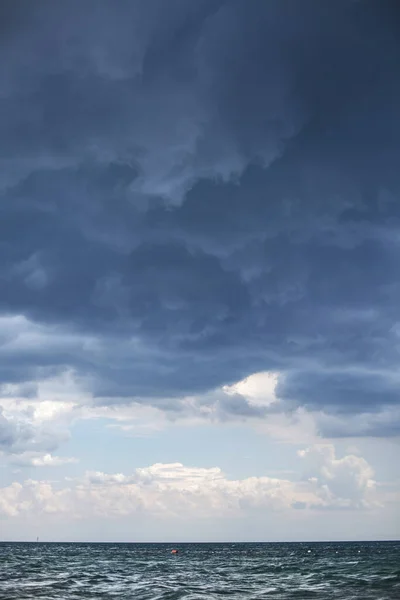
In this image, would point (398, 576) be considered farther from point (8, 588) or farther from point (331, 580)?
point (8, 588)

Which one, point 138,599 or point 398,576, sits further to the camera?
point 398,576

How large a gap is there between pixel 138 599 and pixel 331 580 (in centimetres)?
2710

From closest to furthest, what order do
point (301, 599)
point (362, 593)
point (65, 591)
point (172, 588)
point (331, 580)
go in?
point (301, 599) → point (362, 593) → point (65, 591) → point (172, 588) → point (331, 580)

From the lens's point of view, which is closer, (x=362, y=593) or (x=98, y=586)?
(x=362, y=593)

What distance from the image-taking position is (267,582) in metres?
75.4

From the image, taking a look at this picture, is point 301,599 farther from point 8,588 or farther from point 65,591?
point 8,588

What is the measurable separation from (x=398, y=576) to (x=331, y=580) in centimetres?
909

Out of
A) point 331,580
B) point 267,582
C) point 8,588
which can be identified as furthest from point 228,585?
point 8,588

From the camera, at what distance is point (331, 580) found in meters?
74.8

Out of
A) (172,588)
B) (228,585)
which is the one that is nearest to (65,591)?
(172,588)

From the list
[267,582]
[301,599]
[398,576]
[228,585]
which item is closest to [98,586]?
[228,585]

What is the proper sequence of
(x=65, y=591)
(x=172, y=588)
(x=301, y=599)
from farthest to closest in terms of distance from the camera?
(x=172, y=588), (x=65, y=591), (x=301, y=599)

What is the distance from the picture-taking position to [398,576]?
255 ft

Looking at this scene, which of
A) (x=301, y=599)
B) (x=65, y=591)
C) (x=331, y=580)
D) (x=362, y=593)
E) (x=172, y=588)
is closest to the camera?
(x=301, y=599)
